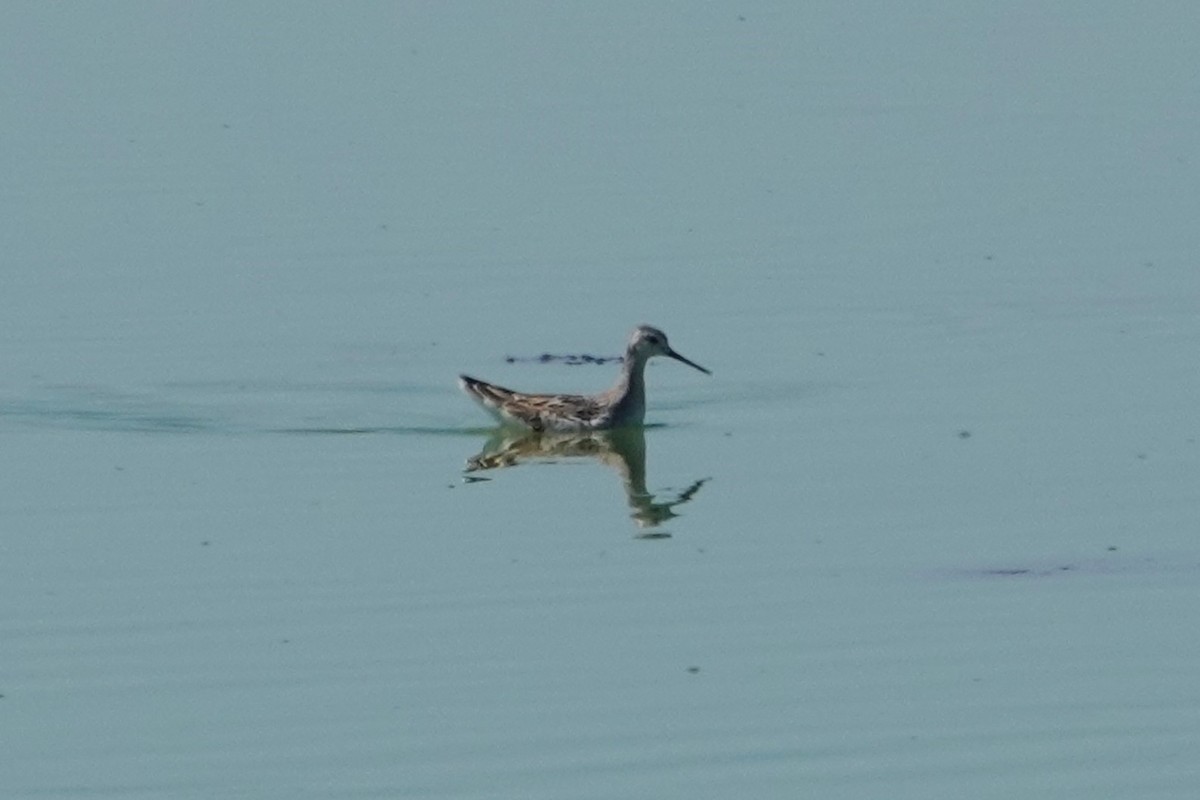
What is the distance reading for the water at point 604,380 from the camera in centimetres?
1211

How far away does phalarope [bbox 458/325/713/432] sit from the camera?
1861cm

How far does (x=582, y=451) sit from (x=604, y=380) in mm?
1639

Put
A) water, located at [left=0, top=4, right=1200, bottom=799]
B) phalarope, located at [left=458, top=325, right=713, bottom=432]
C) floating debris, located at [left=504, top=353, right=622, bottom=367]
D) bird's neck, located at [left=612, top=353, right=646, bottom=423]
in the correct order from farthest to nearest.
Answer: floating debris, located at [left=504, top=353, right=622, bottom=367]
bird's neck, located at [left=612, top=353, right=646, bottom=423]
phalarope, located at [left=458, top=325, right=713, bottom=432]
water, located at [left=0, top=4, right=1200, bottom=799]

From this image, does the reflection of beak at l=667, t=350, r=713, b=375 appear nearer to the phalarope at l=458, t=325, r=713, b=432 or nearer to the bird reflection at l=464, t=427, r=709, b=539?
the phalarope at l=458, t=325, r=713, b=432

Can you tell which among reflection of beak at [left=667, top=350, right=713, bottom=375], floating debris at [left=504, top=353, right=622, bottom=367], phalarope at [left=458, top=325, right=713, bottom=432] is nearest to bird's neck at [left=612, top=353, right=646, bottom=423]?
phalarope at [left=458, top=325, right=713, bottom=432]

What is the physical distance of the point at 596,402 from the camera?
19203mm

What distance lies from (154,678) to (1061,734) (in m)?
3.60

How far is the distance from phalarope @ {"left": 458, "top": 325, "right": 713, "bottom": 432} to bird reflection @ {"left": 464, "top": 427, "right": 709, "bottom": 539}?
0.07m

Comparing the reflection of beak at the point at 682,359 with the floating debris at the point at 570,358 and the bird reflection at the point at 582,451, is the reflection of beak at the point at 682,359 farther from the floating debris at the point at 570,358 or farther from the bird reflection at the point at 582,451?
the floating debris at the point at 570,358

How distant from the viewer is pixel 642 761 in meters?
11.6

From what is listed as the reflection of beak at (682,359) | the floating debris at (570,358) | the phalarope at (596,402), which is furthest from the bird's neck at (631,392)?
the floating debris at (570,358)

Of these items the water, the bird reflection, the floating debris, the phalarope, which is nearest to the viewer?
the water

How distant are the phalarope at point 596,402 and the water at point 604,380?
0.30m

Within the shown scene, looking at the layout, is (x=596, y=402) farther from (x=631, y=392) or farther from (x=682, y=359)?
(x=682, y=359)
